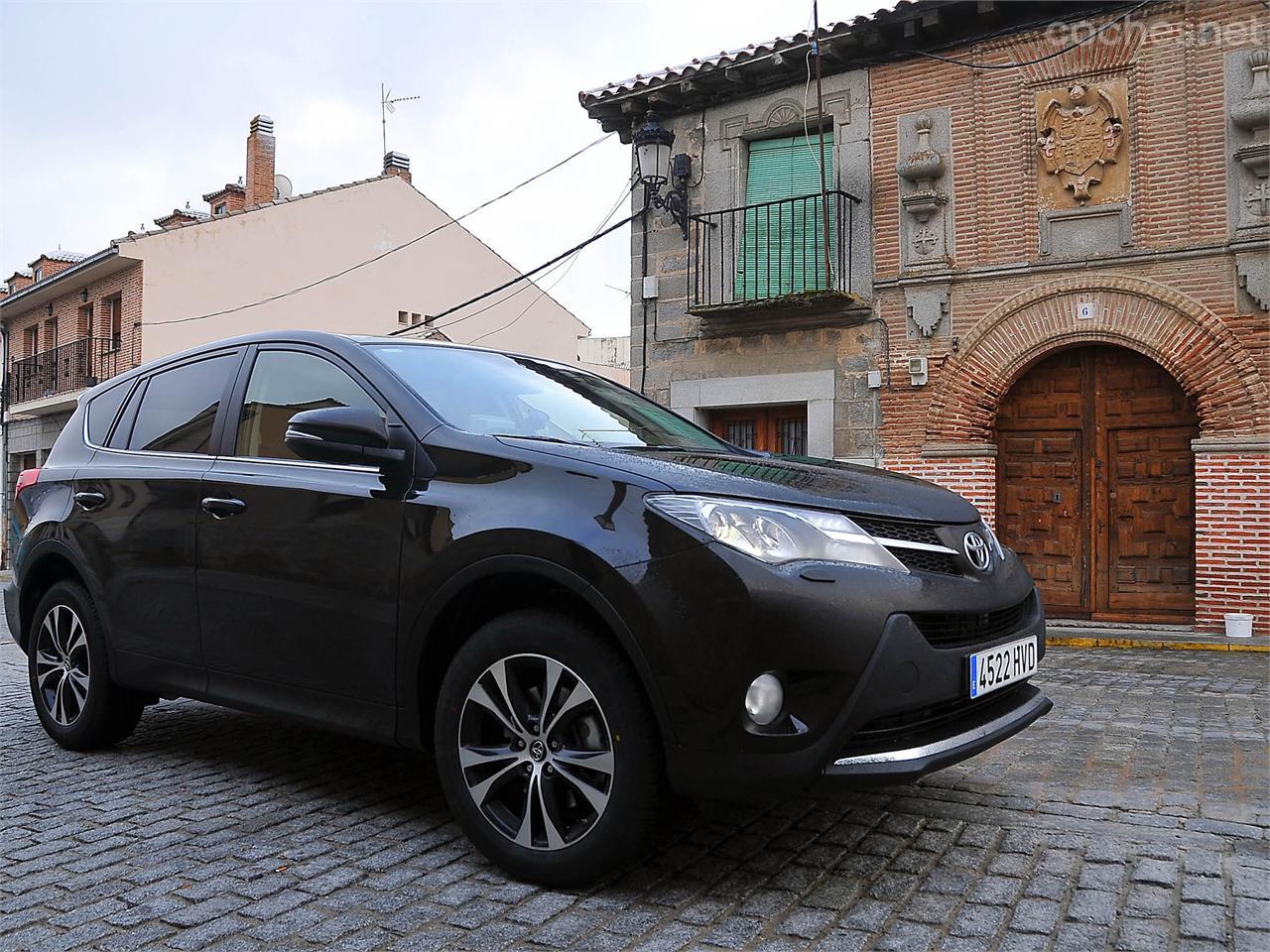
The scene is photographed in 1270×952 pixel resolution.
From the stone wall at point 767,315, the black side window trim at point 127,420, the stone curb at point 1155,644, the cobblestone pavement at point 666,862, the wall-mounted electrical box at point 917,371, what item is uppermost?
the stone wall at point 767,315

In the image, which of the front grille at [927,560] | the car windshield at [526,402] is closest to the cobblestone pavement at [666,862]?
the front grille at [927,560]

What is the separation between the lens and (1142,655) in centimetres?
870

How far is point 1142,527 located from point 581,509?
942 centimetres

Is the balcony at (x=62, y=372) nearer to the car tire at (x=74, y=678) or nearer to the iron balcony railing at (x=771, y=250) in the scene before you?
the iron balcony railing at (x=771, y=250)

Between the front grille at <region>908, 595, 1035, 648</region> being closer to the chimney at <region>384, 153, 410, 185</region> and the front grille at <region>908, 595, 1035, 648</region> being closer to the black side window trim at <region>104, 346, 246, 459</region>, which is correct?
the black side window trim at <region>104, 346, 246, 459</region>

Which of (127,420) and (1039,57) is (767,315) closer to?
(1039,57)

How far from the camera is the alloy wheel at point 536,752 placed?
2836mm

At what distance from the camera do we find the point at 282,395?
394 centimetres

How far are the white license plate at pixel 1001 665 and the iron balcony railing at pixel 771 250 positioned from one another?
878 cm

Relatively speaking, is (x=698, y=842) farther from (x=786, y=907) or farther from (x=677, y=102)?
(x=677, y=102)

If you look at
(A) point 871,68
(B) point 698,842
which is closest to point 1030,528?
(A) point 871,68

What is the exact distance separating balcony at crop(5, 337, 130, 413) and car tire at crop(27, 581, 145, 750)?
2094cm

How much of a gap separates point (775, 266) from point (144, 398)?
9076mm

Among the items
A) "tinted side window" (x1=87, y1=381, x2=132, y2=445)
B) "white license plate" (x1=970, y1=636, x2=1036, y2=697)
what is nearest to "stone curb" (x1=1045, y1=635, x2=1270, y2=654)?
"white license plate" (x1=970, y1=636, x2=1036, y2=697)
